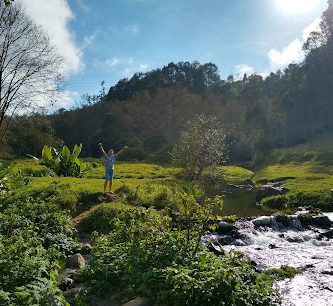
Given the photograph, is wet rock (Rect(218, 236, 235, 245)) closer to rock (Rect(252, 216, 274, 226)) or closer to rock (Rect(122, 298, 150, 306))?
rock (Rect(252, 216, 274, 226))

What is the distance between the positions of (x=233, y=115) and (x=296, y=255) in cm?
7834

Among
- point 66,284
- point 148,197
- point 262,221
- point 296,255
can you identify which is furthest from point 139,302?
point 262,221

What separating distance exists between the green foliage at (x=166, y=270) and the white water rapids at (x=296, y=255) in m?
1.93

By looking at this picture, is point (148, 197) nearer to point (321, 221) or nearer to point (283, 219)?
point (283, 219)

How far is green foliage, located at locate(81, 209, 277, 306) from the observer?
26.7ft

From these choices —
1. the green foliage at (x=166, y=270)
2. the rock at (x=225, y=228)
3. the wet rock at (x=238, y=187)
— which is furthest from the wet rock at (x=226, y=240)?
the wet rock at (x=238, y=187)

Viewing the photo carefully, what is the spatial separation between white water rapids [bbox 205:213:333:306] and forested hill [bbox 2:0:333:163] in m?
53.7

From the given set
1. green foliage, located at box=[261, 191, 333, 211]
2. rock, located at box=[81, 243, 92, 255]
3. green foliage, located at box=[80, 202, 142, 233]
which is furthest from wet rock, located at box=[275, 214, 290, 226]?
rock, located at box=[81, 243, 92, 255]

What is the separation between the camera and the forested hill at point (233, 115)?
8162 centimetres

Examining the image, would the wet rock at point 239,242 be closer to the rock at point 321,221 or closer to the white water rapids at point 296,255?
the white water rapids at point 296,255

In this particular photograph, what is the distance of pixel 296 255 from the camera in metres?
16.0

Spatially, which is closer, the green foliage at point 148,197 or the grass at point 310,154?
the green foliage at point 148,197

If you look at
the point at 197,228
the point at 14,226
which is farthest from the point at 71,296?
the point at 14,226

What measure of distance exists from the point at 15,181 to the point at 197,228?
49.0 feet
